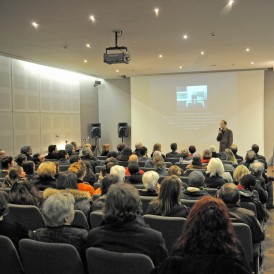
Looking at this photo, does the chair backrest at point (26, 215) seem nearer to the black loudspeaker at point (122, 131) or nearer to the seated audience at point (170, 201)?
the seated audience at point (170, 201)

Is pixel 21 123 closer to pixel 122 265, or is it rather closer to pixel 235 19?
pixel 235 19

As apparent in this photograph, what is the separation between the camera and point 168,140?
14438 millimetres

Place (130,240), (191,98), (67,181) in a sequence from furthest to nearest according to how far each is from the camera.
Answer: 1. (191,98)
2. (67,181)
3. (130,240)

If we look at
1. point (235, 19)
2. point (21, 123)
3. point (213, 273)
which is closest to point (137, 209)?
point (213, 273)

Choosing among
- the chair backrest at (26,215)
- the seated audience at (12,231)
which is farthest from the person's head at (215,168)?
the seated audience at (12,231)

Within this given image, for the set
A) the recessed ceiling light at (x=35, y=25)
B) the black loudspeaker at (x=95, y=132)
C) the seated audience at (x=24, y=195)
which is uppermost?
the recessed ceiling light at (x=35, y=25)

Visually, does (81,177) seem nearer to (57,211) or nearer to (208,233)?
(57,211)

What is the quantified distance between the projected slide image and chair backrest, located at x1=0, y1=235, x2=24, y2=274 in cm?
1209

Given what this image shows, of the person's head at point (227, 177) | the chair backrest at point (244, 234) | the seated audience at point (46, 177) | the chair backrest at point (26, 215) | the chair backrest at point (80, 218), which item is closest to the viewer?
the chair backrest at point (244, 234)

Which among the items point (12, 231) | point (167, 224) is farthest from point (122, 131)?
point (12, 231)

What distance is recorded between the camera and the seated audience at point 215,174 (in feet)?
15.9

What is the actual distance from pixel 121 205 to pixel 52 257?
0.51m

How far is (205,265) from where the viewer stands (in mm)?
1419

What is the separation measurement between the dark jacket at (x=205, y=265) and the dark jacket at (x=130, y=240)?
0.63 meters
